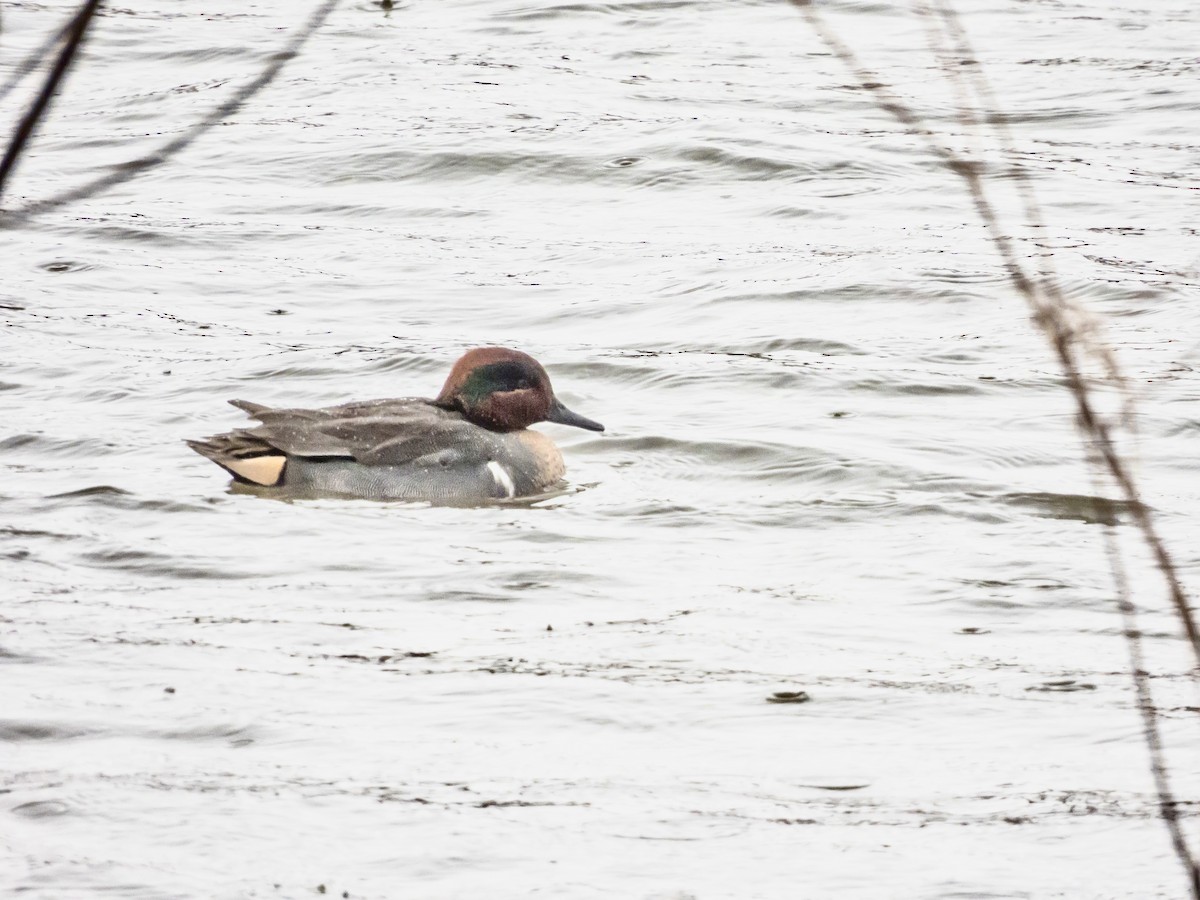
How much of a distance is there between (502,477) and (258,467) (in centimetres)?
102

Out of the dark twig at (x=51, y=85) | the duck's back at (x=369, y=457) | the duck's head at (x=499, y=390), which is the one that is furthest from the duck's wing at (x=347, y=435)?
the dark twig at (x=51, y=85)

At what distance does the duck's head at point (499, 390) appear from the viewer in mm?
8617

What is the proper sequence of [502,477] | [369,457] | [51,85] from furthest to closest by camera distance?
[502,477], [369,457], [51,85]

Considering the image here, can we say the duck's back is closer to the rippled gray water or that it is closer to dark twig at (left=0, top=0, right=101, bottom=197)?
the rippled gray water

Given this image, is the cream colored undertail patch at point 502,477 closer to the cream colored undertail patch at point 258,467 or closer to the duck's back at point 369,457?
the duck's back at point 369,457

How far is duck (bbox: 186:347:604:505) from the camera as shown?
8148 millimetres

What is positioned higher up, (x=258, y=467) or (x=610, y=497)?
(x=258, y=467)

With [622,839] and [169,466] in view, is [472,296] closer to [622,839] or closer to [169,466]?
[169,466]

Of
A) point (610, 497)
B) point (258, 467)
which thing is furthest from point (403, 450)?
point (610, 497)

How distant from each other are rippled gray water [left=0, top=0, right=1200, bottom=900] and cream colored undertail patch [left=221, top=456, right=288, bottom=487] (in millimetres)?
117

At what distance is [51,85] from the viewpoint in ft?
4.78

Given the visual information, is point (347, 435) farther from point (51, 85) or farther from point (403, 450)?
point (51, 85)

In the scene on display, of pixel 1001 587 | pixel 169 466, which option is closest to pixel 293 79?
pixel 169 466

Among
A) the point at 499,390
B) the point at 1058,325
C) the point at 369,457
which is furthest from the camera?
the point at 499,390
